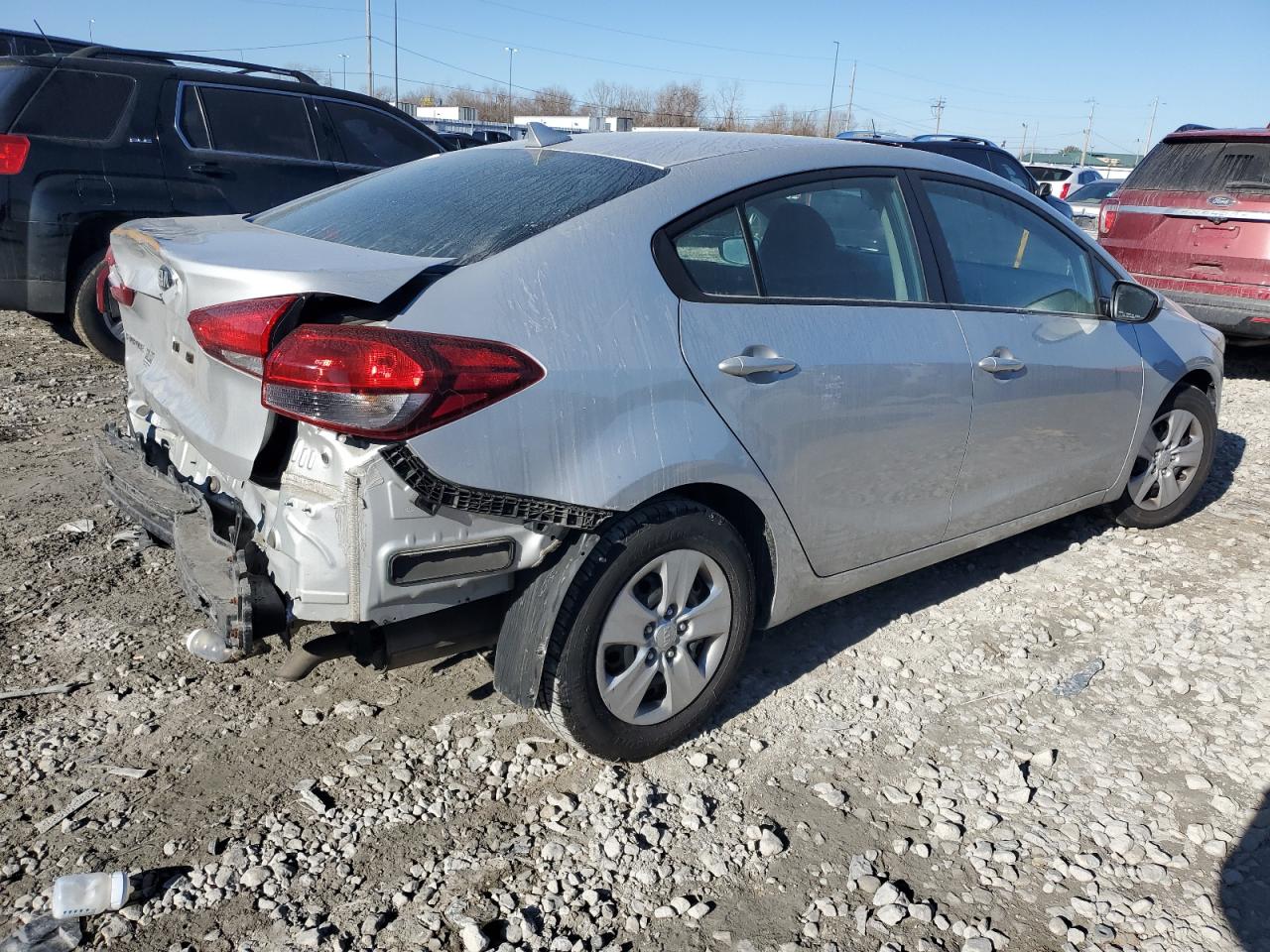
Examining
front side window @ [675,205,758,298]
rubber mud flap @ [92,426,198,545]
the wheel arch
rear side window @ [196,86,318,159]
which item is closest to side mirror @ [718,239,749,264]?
front side window @ [675,205,758,298]

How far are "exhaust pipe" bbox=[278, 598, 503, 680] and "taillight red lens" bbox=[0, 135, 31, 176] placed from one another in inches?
194

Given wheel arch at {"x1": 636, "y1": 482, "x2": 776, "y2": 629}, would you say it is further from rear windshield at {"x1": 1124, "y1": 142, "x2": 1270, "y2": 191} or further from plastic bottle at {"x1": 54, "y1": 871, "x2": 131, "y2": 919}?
rear windshield at {"x1": 1124, "y1": 142, "x2": 1270, "y2": 191}

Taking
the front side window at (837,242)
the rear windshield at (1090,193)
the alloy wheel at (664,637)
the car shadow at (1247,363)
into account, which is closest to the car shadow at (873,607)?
the alloy wheel at (664,637)

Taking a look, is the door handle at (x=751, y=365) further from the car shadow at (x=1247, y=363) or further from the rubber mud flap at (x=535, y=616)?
the car shadow at (x=1247, y=363)

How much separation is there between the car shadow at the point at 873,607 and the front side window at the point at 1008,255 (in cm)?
117

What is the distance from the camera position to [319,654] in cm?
247

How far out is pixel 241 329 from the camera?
7.67 ft

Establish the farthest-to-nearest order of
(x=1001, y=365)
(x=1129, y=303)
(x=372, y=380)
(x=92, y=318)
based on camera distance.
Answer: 1. (x=92, y=318)
2. (x=1129, y=303)
3. (x=1001, y=365)
4. (x=372, y=380)

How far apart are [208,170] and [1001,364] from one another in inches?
214

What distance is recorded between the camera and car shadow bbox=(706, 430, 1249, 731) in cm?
342

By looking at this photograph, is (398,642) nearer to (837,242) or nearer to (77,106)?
(837,242)

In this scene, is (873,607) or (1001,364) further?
(873,607)

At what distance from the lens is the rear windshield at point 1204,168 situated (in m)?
7.26

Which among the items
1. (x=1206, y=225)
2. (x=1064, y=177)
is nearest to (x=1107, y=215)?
(x=1206, y=225)
